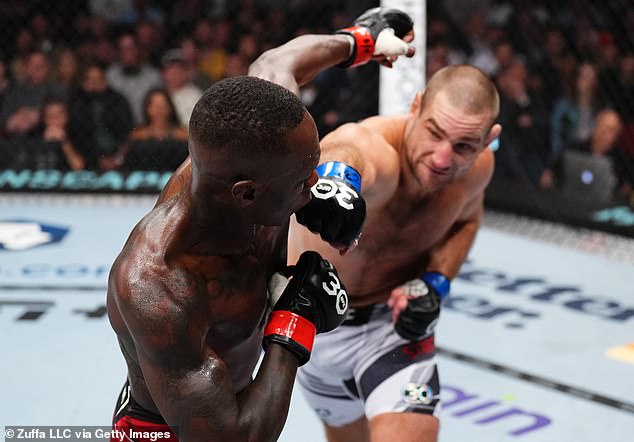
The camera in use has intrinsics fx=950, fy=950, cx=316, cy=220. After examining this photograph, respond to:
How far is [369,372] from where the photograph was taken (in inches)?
90.3

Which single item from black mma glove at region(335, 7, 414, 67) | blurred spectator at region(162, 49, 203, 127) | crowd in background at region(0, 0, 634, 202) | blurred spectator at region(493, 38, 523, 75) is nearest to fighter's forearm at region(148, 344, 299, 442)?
black mma glove at region(335, 7, 414, 67)

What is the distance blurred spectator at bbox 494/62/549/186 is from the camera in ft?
17.8

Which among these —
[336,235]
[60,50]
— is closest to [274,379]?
[336,235]

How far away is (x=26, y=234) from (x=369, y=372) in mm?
3006

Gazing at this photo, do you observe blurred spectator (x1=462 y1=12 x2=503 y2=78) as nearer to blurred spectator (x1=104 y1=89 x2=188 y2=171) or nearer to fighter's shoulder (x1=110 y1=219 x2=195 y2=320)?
blurred spectator (x1=104 y1=89 x2=188 y2=171)

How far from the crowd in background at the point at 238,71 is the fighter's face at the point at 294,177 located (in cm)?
385

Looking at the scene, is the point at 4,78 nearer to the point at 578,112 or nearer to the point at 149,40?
the point at 149,40

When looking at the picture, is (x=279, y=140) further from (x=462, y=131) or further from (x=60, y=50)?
(x=60, y=50)

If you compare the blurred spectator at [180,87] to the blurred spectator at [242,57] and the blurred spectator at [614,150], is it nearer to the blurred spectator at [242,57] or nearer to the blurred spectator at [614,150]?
the blurred spectator at [242,57]

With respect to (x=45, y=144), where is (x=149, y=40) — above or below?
above

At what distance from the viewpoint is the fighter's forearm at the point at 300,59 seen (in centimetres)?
194

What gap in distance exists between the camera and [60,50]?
5.86 m

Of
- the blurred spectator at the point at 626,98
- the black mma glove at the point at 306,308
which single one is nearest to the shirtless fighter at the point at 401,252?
the black mma glove at the point at 306,308

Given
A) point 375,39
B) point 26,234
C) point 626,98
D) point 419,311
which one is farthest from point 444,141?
point 626,98
